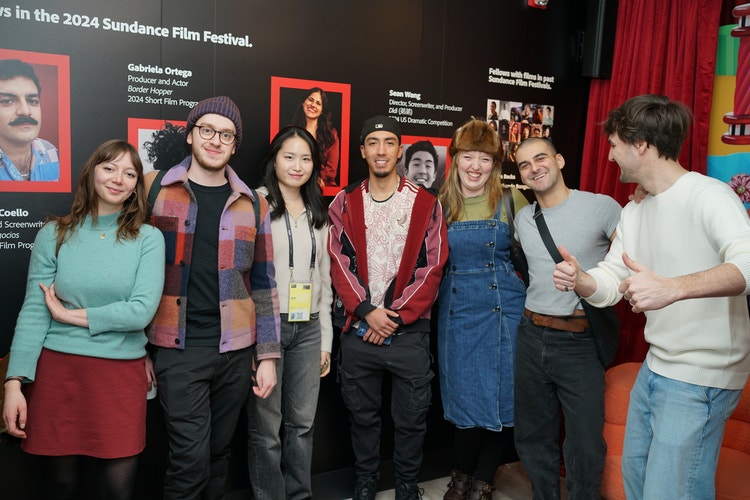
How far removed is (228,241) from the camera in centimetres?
265

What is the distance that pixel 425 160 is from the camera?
3.90 metres

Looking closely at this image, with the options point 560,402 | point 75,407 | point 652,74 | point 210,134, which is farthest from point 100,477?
point 652,74

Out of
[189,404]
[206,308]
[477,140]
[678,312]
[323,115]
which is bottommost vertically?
[189,404]

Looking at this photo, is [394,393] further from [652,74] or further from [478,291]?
[652,74]

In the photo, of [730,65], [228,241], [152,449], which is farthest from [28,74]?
[730,65]

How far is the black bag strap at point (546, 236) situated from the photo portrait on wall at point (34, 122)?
2300 mm

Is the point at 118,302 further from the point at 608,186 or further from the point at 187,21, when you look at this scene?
the point at 608,186

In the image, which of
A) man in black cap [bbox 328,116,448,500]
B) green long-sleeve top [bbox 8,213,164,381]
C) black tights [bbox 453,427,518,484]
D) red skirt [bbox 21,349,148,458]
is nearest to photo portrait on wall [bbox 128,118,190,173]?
green long-sleeve top [bbox 8,213,164,381]

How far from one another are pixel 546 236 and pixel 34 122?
2.47m

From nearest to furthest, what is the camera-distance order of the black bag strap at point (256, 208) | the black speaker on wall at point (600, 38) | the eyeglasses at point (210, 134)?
the eyeglasses at point (210, 134), the black bag strap at point (256, 208), the black speaker on wall at point (600, 38)

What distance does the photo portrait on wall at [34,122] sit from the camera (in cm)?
269

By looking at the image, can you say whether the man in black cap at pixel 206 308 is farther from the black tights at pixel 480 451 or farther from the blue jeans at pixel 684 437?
the blue jeans at pixel 684 437

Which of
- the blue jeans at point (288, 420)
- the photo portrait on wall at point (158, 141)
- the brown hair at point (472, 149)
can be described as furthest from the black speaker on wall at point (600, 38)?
the photo portrait on wall at point (158, 141)

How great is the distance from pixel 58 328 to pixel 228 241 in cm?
74
